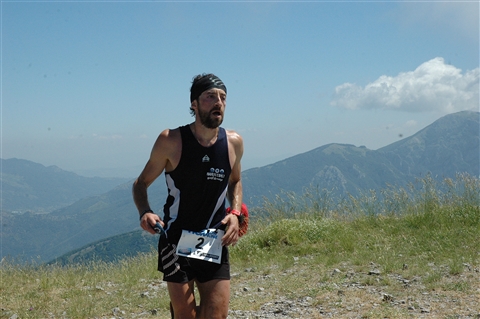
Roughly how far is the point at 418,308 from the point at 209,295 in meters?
3.27

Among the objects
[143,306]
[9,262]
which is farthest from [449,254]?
[9,262]

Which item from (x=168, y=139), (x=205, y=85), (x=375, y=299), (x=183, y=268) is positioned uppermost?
(x=205, y=85)

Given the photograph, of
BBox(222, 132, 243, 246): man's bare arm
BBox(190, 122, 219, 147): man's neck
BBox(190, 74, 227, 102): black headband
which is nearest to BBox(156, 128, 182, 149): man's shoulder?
BBox(190, 122, 219, 147): man's neck

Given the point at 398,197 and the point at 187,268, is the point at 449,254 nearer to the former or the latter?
the point at 398,197

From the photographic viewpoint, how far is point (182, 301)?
3.23m

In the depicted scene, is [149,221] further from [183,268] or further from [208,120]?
[208,120]

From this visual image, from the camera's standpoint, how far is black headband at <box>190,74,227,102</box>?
3316 mm

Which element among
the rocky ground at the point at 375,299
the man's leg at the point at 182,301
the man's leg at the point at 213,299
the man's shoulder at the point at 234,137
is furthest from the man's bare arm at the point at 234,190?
the rocky ground at the point at 375,299

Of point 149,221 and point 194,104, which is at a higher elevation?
point 194,104

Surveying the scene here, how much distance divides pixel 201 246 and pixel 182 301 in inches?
15.4

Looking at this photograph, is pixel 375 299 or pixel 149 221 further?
pixel 375 299

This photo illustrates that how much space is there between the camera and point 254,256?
8727mm

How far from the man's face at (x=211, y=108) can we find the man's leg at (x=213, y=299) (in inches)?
43.8

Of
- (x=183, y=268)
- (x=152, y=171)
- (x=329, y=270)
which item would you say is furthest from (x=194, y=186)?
(x=329, y=270)
